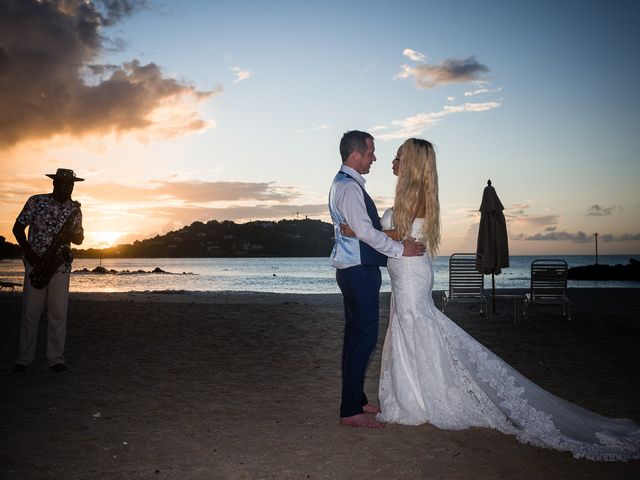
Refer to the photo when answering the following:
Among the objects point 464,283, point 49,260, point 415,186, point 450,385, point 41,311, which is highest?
point 415,186

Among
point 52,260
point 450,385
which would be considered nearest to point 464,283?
point 450,385

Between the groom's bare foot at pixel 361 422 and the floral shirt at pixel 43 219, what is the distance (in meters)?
3.98

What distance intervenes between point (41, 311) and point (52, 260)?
625mm

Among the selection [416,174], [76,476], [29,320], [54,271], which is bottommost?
[76,476]

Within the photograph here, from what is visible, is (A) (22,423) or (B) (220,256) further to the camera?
(B) (220,256)

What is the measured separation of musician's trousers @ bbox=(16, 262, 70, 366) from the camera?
21.2ft

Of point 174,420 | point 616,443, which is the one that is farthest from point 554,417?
point 174,420

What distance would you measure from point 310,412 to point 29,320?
12.0 feet

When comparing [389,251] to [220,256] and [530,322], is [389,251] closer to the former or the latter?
[530,322]

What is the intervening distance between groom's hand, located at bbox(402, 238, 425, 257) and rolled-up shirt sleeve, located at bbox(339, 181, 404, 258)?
0.26ft

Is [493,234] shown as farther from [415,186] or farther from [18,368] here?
[18,368]

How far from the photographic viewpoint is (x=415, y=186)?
179 inches

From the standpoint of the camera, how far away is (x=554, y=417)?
4168mm

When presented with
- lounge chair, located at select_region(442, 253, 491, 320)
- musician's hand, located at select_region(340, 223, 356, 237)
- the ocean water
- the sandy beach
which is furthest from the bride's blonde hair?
the ocean water
